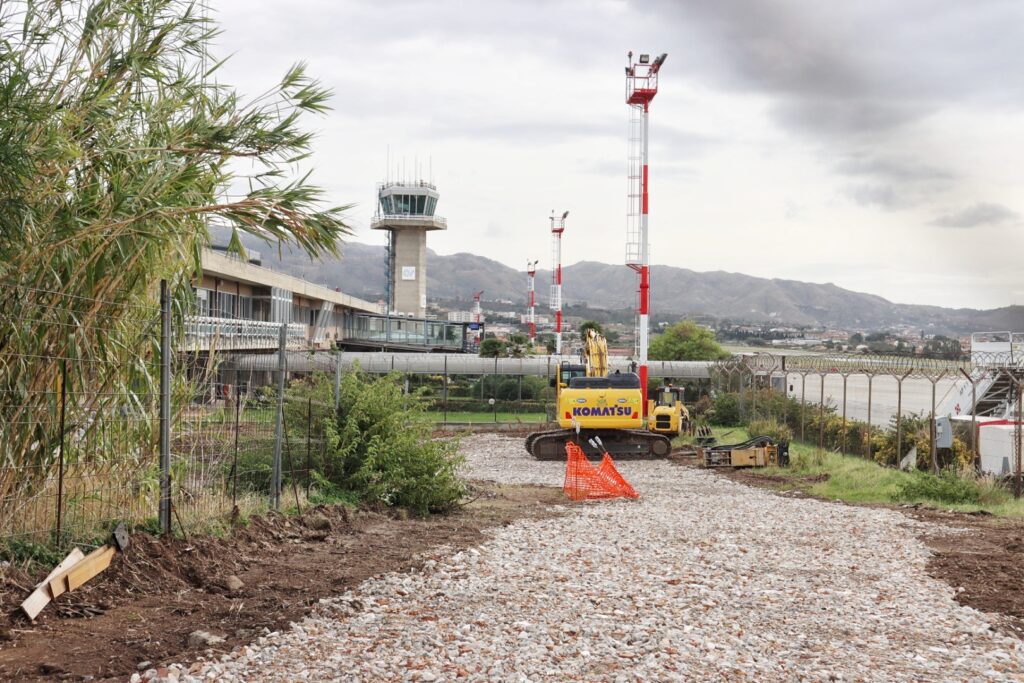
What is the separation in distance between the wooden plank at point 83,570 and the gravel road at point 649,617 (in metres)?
1.71

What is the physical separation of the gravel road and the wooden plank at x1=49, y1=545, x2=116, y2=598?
67.2 inches

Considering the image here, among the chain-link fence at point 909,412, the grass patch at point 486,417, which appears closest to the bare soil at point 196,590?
the chain-link fence at point 909,412

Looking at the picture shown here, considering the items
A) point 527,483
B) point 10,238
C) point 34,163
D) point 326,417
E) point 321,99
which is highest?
point 321,99

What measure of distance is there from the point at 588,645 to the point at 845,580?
410cm

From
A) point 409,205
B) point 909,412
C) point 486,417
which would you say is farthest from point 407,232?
point 909,412

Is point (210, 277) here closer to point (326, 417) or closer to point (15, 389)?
point (326, 417)

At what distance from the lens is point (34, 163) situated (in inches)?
303

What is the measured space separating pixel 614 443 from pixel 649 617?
19.1 m

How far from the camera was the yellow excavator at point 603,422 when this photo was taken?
26484 mm

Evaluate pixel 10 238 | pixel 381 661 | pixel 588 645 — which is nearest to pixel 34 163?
pixel 10 238

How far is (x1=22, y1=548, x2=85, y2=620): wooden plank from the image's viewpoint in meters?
6.89

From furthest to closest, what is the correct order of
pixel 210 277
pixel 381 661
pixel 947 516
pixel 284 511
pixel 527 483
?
pixel 210 277 < pixel 527 483 < pixel 947 516 < pixel 284 511 < pixel 381 661

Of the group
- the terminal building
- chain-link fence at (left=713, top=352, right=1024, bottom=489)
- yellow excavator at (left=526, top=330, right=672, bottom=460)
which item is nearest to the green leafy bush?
the terminal building

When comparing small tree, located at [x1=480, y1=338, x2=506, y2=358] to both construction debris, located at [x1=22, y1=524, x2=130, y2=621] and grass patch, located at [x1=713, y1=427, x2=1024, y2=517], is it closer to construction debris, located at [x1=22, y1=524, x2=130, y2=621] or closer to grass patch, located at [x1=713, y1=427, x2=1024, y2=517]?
grass patch, located at [x1=713, y1=427, x2=1024, y2=517]
